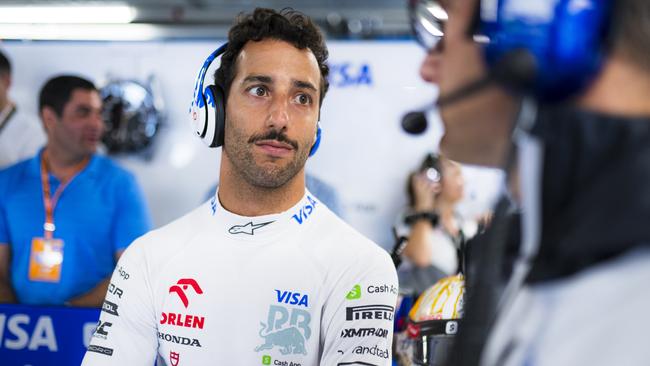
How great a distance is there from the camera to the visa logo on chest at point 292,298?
72.1 inches

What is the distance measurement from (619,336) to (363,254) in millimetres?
1192

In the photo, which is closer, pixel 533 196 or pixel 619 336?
pixel 619 336

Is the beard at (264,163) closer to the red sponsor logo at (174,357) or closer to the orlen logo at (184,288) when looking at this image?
the orlen logo at (184,288)

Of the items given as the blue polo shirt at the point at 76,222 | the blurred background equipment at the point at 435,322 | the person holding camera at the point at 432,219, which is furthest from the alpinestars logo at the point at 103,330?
the person holding camera at the point at 432,219

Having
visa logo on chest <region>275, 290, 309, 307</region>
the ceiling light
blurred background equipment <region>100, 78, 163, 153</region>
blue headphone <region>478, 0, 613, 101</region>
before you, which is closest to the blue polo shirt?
blurred background equipment <region>100, 78, 163, 153</region>

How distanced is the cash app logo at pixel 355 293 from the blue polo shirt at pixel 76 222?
216cm

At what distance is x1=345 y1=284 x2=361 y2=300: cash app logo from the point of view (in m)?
1.80

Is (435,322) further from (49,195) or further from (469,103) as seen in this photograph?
(49,195)

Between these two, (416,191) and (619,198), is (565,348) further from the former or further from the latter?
(416,191)

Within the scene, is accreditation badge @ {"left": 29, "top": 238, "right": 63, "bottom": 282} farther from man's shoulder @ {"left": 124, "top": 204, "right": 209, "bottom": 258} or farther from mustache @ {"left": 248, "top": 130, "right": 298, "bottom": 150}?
mustache @ {"left": 248, "top": 130, "right": 298, "bottom": 150}

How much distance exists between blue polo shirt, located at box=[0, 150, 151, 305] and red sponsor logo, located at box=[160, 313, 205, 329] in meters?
1.89

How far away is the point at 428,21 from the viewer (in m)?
1.18

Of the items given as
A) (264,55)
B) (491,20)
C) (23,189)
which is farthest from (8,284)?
(491,20)

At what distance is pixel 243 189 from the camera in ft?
6.59
